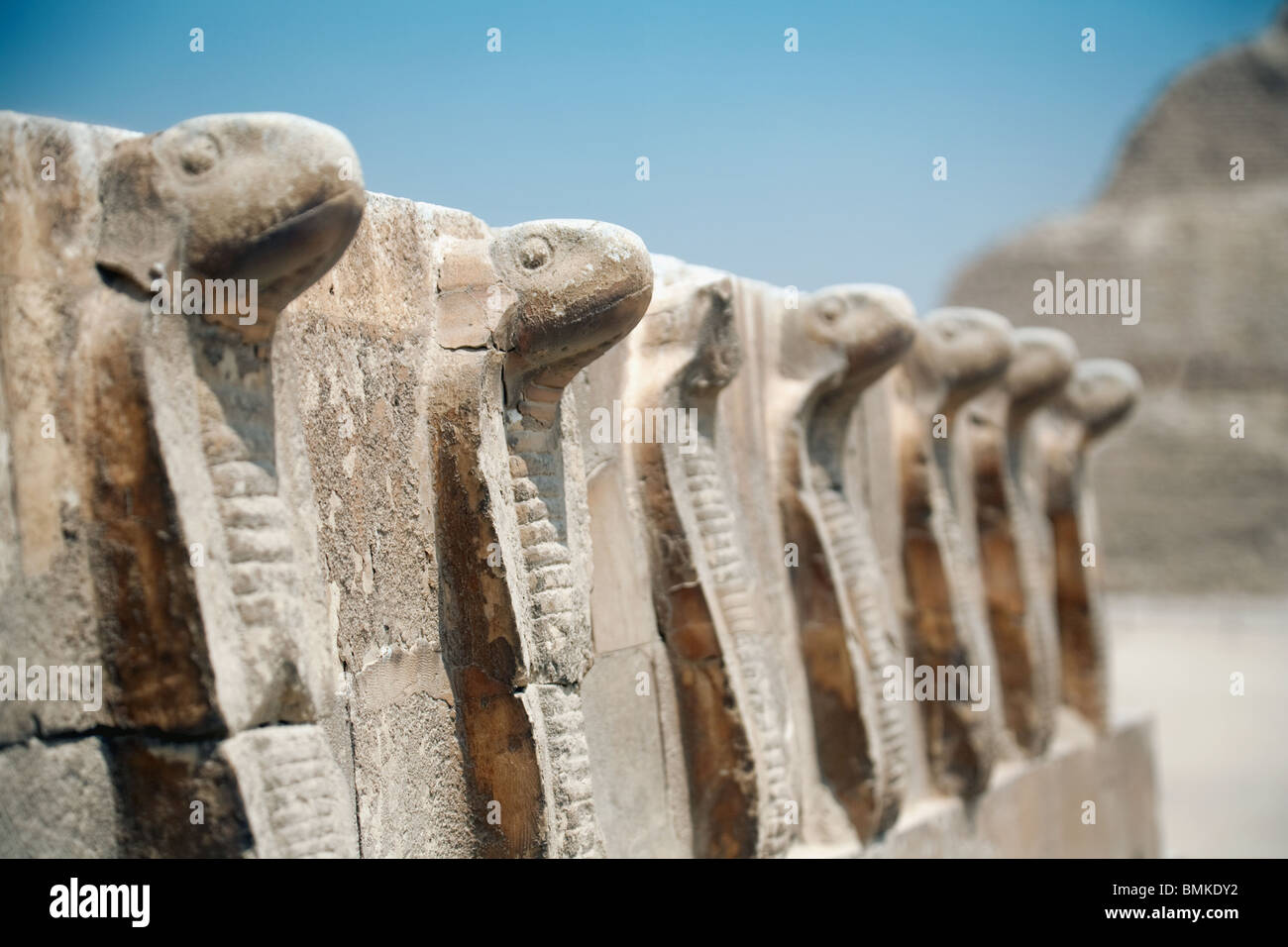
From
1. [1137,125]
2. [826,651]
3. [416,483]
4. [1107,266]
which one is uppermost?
[1137,125]

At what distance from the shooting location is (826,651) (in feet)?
21.3

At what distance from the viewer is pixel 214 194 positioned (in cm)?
315

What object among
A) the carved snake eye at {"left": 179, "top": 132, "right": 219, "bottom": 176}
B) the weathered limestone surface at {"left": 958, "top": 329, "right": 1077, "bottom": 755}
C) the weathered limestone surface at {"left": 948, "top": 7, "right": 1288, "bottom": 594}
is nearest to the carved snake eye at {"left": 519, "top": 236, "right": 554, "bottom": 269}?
the carved snake eye at {"left": 179, "top": 132, "right": 219, "bottom": 176}

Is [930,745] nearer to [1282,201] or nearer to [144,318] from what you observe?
[144,318]

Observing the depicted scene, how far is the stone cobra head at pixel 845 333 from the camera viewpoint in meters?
6.47

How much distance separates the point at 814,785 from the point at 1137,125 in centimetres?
5439

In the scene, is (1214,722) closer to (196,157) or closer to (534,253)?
(534,253)

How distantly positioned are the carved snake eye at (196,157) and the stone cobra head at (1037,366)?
615 centimetres

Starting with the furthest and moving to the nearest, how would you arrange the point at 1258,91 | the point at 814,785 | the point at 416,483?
the point at 1258,91
the point at 814,785
the point at 416,483

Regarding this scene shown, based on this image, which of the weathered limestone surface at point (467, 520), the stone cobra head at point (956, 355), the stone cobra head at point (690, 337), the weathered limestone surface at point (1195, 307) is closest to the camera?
the weathered limestone surface at point (467, 520)

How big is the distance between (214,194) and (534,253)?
4.04ft

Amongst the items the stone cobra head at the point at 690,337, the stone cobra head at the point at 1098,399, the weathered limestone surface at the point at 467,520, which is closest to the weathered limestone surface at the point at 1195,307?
the stone cobra head at the point at 1098,399

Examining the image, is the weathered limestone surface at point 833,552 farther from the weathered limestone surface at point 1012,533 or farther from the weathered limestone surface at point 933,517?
the weathered limestone surface at point 1012,533

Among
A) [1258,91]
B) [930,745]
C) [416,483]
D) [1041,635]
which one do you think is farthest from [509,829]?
[1258,91]
